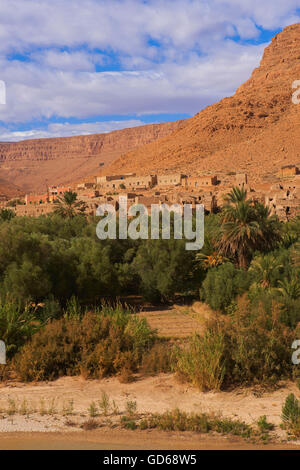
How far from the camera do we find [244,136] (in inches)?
3253

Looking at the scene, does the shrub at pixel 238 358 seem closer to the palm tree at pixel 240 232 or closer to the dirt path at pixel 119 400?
the dirt path at pixel 119 400

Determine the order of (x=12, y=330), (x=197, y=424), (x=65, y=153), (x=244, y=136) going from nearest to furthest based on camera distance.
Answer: (x=197, y=424) → (x=12, y=330) → (x=244, y=136) → (x=65, y=153)

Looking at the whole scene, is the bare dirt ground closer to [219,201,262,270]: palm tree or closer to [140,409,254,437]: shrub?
[219,201,262,270]: palm tree

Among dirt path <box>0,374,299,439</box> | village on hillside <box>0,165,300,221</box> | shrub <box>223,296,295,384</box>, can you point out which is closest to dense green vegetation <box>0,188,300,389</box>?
shrub <box>223,296,295,384</box>

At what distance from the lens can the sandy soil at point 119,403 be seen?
25.6ft

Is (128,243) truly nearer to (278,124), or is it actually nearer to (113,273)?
(113,273)

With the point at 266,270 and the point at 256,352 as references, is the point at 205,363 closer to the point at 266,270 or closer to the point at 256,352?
the point at 256,352

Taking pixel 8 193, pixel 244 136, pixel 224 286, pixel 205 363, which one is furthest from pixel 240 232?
pixel 8 193

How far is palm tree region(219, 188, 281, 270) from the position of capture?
19.6m

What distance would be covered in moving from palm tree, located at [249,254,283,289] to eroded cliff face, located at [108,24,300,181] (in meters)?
40.9

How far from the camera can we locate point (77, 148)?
19100 cm

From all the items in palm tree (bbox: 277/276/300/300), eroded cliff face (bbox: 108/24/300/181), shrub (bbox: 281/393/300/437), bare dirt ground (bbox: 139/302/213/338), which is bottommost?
bare dirt ground (bbox: 139/302/213/338)

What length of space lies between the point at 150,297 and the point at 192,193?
25.0 m
